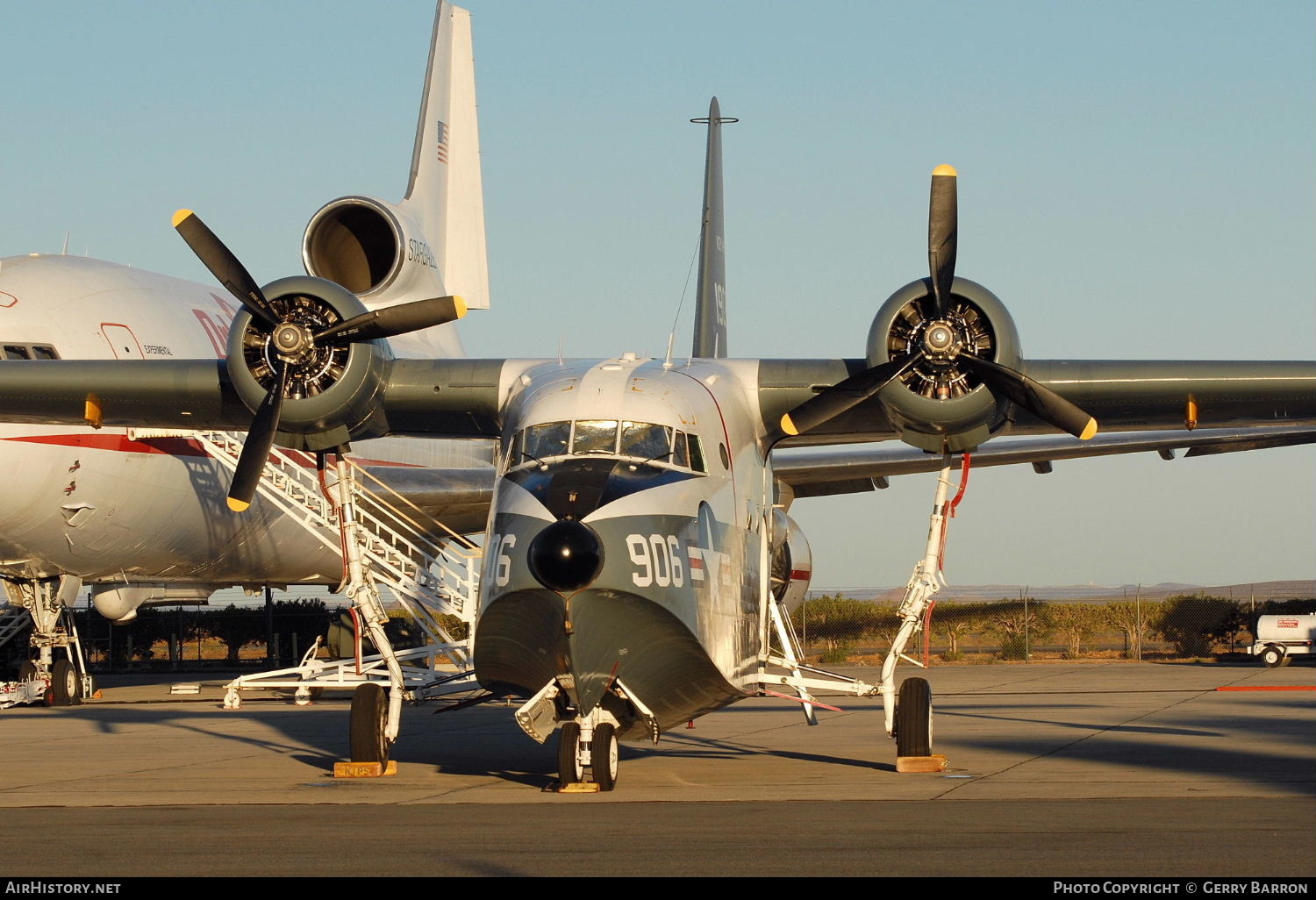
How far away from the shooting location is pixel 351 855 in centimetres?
834

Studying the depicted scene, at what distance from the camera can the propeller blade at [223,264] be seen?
1400 centimetres

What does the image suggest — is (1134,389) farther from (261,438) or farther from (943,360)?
(261,438)

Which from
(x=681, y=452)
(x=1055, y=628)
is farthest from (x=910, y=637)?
(x=1055, y=628)

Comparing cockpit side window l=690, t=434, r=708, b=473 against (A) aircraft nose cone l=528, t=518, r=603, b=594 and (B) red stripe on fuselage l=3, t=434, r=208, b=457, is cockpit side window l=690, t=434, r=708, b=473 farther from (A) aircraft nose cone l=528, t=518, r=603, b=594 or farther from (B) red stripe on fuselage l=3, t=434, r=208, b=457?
(B) red stripe on fuselage l=3, t=434, r=208, b=457

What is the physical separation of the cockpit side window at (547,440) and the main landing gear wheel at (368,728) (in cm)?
253

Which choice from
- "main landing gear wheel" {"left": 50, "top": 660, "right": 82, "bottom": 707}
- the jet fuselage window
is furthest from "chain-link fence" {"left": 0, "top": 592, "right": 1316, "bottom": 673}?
the jet fuselage window

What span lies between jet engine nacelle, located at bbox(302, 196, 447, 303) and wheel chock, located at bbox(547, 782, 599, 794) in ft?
41.8

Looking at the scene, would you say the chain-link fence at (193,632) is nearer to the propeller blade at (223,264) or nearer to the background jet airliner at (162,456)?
Result: the background jet airliner at (162,456)

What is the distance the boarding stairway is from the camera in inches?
546

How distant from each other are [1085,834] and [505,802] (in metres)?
4.13

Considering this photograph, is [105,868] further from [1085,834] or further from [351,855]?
[1085,834]

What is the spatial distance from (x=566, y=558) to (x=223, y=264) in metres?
5.50

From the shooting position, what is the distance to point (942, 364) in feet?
43.9
